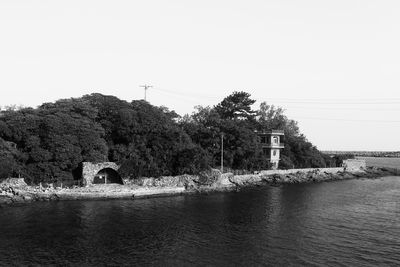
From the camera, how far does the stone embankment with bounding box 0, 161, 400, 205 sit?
5759 centimetres

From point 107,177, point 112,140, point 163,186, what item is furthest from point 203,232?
point 112,140

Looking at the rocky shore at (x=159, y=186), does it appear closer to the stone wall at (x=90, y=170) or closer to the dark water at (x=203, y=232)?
the stone wall at (x=90, y=170)

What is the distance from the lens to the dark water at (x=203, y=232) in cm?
3322

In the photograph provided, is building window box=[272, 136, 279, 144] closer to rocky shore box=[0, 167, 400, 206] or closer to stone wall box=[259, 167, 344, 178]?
stone wall box=[259, 167, 344, 178]

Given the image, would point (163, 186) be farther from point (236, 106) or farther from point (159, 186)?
point (236, 106)

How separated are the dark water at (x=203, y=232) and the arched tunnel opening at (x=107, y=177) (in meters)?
10.1

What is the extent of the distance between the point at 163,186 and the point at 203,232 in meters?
28.0

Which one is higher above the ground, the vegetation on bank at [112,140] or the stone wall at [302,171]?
the vegetation on bank at [112,140]

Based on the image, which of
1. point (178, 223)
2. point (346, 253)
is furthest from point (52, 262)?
point (346, 253)

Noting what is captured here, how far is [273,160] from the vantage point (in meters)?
99.2

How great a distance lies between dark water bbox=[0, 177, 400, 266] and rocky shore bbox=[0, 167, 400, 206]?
3812mm

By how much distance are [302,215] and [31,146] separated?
43.2 m

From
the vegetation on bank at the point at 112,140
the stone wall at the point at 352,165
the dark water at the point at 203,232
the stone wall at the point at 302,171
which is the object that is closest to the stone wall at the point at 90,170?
the vegetation on bank at the point at 112,140

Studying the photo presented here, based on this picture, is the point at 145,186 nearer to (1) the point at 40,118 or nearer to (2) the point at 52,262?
(1) the point at 40,118
